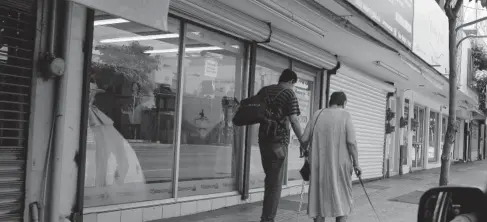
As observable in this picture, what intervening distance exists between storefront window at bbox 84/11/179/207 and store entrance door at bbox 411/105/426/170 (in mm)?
13618

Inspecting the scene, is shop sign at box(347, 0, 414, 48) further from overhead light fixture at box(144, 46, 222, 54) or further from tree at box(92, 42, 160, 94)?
tree at box(92, 42, 160, 94)

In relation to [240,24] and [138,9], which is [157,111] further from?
[138,9]

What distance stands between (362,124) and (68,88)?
9675 mm

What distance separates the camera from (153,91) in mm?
6438

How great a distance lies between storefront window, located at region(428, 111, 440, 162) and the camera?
2189 centimetres

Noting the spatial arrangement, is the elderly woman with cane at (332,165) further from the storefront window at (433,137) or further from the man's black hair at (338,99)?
the storefront window at (433,137)

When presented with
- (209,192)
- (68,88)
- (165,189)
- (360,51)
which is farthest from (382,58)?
(68,88)

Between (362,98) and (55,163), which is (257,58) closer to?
(55,163)

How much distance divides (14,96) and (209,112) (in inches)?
133

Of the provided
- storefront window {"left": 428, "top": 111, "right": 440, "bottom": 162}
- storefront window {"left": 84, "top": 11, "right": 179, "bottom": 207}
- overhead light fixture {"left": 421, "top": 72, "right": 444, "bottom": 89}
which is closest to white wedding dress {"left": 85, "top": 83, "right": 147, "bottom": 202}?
storefront window {"left": 84, "top": 11, "right": 179, "bottom": 207}

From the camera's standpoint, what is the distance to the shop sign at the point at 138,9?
3797 mm

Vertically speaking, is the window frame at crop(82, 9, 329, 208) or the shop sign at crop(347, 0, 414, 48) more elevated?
the shop sign at crop(347, 0, 414, 48)

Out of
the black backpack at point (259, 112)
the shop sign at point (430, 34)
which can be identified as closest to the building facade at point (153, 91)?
the black backpack at point (259, 112)

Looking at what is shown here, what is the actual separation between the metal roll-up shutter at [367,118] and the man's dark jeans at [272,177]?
6.00 metres
